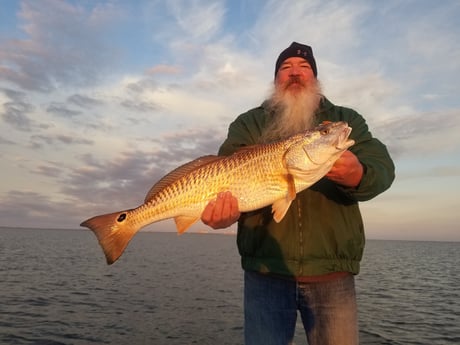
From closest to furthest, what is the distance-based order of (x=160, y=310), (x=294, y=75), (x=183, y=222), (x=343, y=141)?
(x=343, y=141), (x=183, y=222), (x=294, y=75), (x=160, y=310)

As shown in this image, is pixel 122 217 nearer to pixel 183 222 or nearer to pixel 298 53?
pixel 183 222

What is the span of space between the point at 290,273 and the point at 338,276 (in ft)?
1.81

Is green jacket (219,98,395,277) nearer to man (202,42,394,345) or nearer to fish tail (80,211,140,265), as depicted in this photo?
man (202,42,394,345)

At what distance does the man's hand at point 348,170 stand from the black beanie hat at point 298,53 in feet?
7.96

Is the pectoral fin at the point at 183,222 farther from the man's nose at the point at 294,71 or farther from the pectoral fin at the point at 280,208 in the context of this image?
the man's nose at the point at 294,71

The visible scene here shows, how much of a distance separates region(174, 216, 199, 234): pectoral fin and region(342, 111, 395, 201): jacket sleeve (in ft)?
6.67

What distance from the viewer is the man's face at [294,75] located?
582 cm

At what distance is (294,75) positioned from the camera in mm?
5840

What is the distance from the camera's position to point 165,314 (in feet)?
61.9

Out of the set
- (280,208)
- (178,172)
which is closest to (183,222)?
(178,172)

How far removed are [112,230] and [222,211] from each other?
1689 mm

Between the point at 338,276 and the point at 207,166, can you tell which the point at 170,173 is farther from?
the point at 338,276

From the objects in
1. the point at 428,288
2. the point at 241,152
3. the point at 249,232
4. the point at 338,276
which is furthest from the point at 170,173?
the point at 428,288

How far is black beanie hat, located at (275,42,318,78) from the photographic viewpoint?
602 cm
